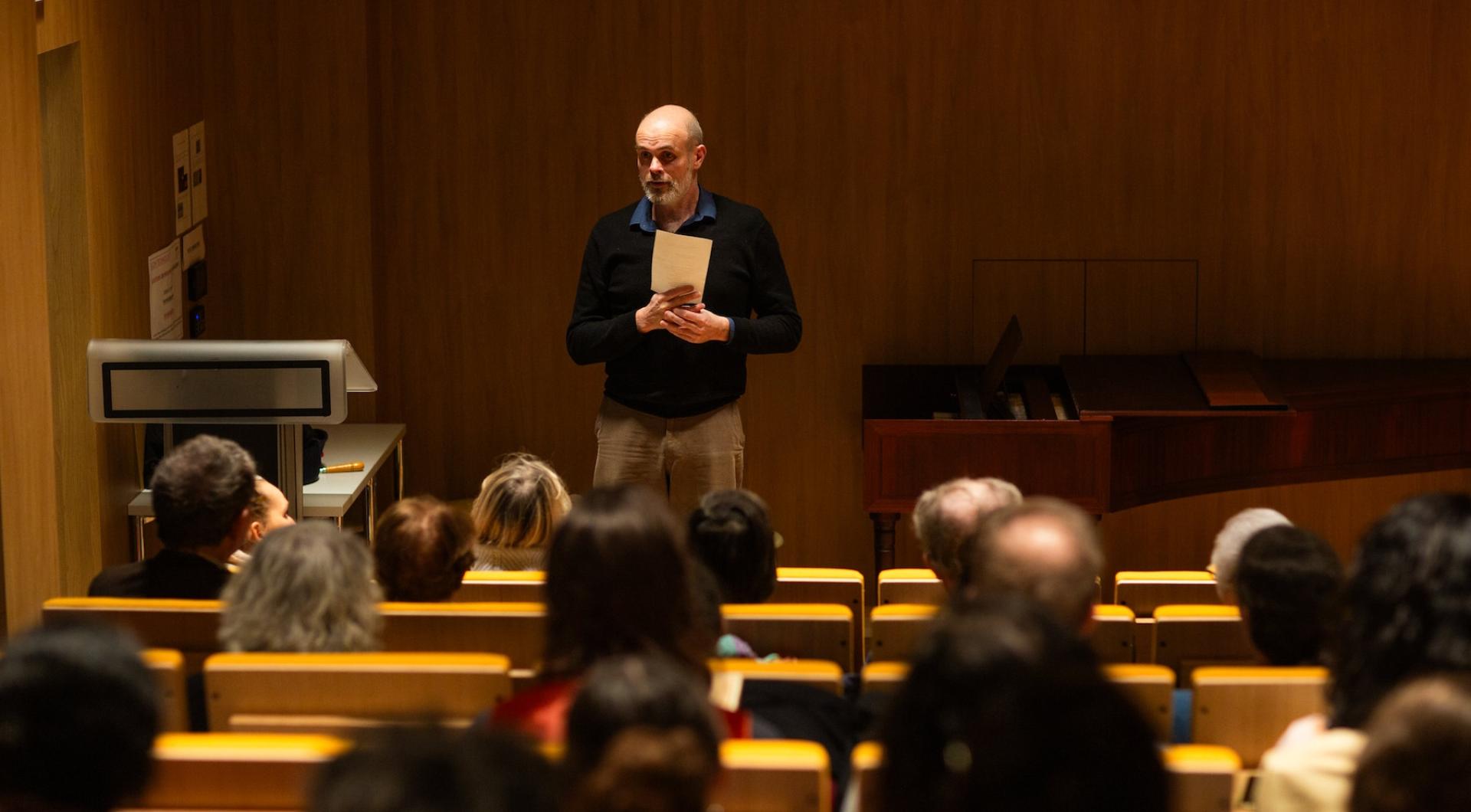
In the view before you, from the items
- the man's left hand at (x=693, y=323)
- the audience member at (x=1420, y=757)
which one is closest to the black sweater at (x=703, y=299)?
the man's left hand at (x=693, y=323)

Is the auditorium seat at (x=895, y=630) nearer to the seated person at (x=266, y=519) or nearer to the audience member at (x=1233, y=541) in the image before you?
the audience member at (x=1233, y=541)

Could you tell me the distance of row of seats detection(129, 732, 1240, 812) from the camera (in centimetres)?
219

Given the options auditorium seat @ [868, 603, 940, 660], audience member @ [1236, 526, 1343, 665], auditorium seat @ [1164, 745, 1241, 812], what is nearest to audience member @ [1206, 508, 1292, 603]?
audience member @ [1236, 526, 1343, 665]

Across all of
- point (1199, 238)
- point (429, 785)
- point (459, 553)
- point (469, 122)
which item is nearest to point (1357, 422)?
point (1199, 238)

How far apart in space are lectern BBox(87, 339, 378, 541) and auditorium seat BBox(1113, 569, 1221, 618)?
1943 mm

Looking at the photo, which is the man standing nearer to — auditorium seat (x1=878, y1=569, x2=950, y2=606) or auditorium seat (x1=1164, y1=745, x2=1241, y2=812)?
auditorium seat (x1=878, y1=569, x2=950, y2=606)

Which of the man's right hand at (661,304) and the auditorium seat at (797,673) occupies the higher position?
the man's right hand at (661,304)

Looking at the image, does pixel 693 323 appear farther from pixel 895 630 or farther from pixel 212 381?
pixel 895 630

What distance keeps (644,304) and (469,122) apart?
2.22 meters

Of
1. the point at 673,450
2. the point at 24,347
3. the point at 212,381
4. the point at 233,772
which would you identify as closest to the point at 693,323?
the point at 673,450

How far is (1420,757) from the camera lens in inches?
68.7

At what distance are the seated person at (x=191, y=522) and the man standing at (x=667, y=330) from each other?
164cm

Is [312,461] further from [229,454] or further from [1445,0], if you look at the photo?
[1445,0]

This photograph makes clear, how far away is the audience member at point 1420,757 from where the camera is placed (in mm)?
1733
